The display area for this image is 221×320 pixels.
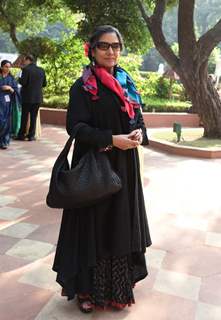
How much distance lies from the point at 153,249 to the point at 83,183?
4.78ft

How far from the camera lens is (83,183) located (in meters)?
2.17

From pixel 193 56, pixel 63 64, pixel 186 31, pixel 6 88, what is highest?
pixel 186 31

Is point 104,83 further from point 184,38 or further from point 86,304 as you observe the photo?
point 184,38

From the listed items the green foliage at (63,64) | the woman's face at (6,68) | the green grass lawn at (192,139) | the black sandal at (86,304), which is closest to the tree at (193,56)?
the green grass lawn at (192,139)

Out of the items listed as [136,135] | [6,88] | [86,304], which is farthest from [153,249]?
[6,88]

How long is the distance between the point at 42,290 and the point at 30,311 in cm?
24

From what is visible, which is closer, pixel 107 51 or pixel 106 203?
pixel 107 51

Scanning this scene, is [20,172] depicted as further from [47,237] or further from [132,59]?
[132,59]

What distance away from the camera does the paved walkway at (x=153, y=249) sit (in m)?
2.54

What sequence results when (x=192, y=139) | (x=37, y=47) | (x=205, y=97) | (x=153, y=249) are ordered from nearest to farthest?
(x=153, y=249) < (x=205, y=97) < (x=192, y=139) < (x=37, y=47)

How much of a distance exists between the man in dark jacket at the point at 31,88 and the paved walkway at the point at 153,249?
235 cm

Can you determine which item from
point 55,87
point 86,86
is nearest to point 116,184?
point 86,86

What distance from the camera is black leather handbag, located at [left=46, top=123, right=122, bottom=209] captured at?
7.11 feet

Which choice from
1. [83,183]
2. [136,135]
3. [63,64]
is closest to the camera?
[83,183]
